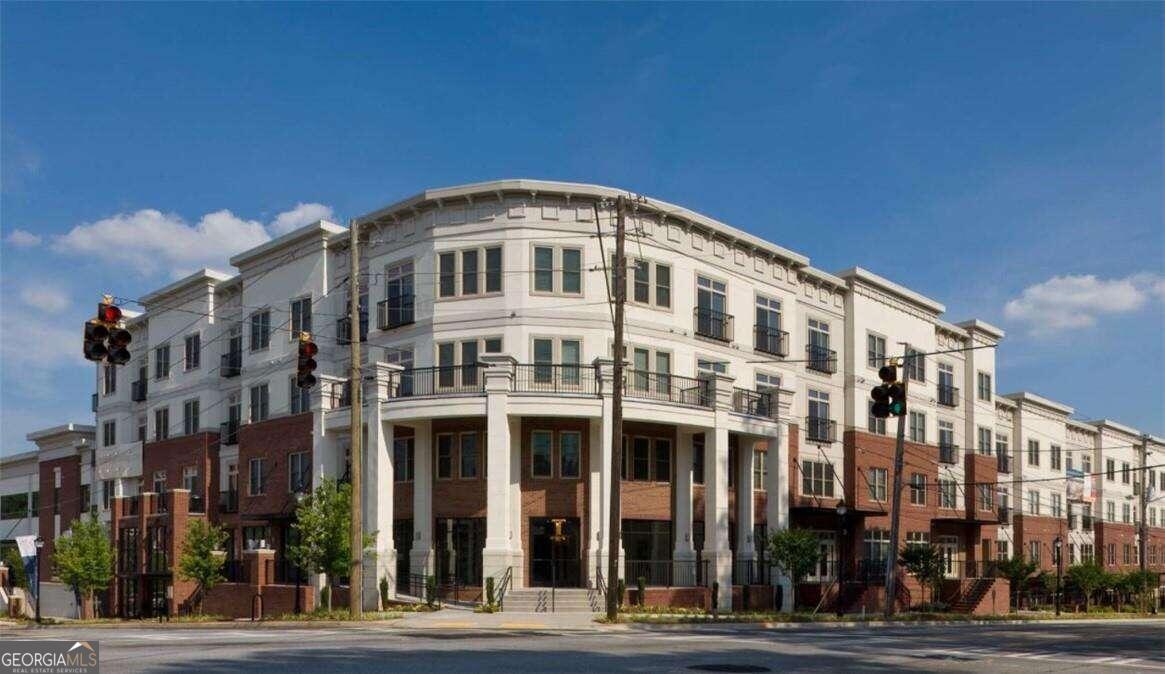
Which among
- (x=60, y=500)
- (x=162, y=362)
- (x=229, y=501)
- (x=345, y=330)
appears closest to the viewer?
(x=345, y=330)

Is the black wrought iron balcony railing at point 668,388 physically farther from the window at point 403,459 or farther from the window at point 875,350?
the window at point 875,350

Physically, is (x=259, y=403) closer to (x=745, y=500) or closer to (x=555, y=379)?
(x=555, y=379)

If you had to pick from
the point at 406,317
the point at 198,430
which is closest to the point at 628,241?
the point at 406,317

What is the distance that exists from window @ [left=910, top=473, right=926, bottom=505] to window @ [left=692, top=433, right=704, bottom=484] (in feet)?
56.3

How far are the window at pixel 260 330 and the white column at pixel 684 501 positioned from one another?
718 inches

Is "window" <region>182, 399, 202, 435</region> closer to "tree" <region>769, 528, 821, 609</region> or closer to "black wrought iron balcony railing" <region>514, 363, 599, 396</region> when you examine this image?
"black wrought iron balcony railing" <region>514, 363, 599, 396</region>

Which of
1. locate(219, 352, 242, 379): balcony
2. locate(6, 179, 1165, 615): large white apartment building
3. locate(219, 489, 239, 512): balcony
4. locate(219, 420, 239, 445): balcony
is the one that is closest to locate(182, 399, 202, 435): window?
locate(6, 179, 1165, 615): large white apartment building

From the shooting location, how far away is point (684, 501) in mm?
42750

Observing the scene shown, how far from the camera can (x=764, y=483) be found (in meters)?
47.7

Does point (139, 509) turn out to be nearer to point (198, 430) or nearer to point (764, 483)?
point (198, 430)

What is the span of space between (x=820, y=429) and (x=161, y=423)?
31.1 m

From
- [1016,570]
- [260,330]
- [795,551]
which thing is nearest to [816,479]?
[795,551]

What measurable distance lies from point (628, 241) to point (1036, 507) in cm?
4316

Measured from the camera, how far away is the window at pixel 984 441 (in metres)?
64.3
